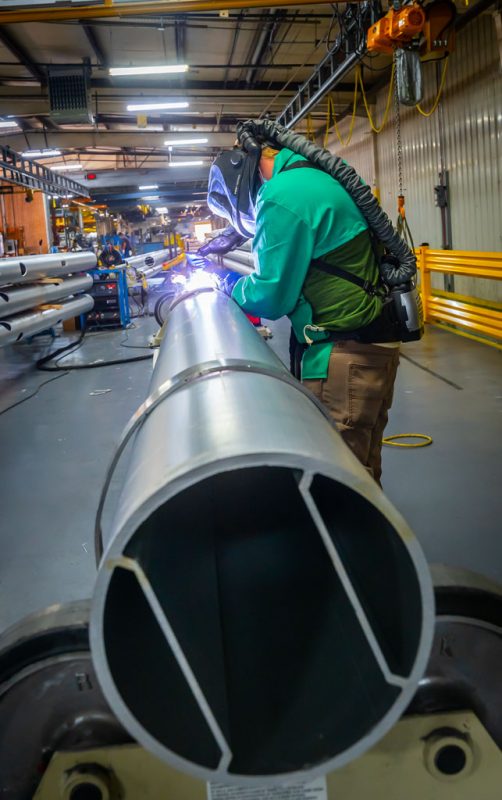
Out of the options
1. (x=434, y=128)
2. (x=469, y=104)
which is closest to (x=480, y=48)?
(x=469, y=104)

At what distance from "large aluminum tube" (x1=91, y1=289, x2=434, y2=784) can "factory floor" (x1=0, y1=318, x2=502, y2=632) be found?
1415 mm

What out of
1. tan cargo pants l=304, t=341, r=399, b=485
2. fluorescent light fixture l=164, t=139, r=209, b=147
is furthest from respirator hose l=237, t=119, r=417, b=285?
fluorescent light fixture l=164, t=139, r=209, b=147

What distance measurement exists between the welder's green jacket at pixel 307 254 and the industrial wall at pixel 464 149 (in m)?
5.43

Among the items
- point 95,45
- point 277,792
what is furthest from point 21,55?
point 277,792

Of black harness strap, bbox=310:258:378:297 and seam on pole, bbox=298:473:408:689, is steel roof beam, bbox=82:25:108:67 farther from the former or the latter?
seam on pole, bbox=298:473:408:689

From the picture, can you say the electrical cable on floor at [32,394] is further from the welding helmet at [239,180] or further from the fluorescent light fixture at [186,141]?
the fluorescent light fixture at [186,141]

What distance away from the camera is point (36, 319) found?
7.02 m

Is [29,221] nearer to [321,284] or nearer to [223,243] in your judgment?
[223,243]

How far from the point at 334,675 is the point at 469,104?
756cm

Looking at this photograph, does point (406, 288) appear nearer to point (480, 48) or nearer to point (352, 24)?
point (352, 24)

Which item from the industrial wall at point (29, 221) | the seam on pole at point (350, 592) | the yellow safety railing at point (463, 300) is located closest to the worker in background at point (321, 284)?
the seam on pole at point (350, 592)

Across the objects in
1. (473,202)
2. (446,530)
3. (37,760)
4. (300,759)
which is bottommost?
(446,530)

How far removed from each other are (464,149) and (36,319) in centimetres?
494

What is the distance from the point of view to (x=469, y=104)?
729 cm
